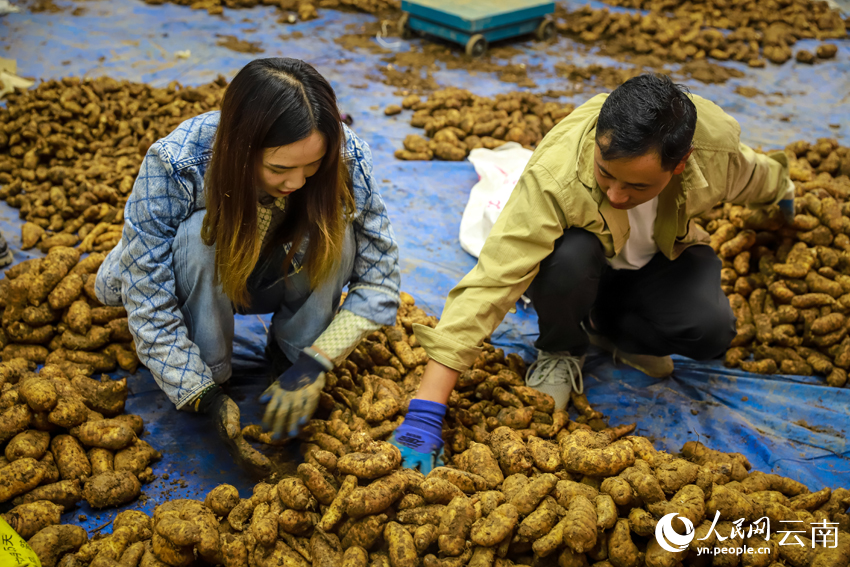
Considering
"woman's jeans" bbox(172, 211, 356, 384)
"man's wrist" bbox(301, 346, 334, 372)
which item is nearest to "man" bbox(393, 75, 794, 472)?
"man's wrist" bbox(301, 346, 334, 372)

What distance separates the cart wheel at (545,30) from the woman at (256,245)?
4083 mm

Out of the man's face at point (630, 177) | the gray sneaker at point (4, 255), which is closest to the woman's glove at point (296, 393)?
the man's face at point (630, 177)

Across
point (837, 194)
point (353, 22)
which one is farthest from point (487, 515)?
point (353, 22)

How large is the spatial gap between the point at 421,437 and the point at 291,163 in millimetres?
738

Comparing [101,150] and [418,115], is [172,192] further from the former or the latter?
[418,115]

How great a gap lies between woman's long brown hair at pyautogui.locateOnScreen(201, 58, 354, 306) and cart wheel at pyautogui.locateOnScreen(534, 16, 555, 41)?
4.21 m

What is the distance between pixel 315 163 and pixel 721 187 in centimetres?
124

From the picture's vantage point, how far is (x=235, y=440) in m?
1.74

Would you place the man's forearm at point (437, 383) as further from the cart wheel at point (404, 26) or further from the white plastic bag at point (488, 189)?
the cart wheel at point (404, 26)

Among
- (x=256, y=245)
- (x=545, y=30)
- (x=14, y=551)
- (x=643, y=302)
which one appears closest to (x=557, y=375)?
(x=643, y=302)

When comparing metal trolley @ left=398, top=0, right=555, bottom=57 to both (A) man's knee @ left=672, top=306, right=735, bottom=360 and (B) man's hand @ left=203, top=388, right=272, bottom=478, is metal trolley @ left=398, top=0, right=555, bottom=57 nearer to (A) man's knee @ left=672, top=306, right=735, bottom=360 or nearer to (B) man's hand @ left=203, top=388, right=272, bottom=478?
(A) man's knee @ left=672, top=306, right=735, bottom=360

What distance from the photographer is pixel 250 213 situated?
1.58 meters

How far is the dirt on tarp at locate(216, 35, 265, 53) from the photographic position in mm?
4742

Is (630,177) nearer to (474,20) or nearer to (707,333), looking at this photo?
(707,333)
